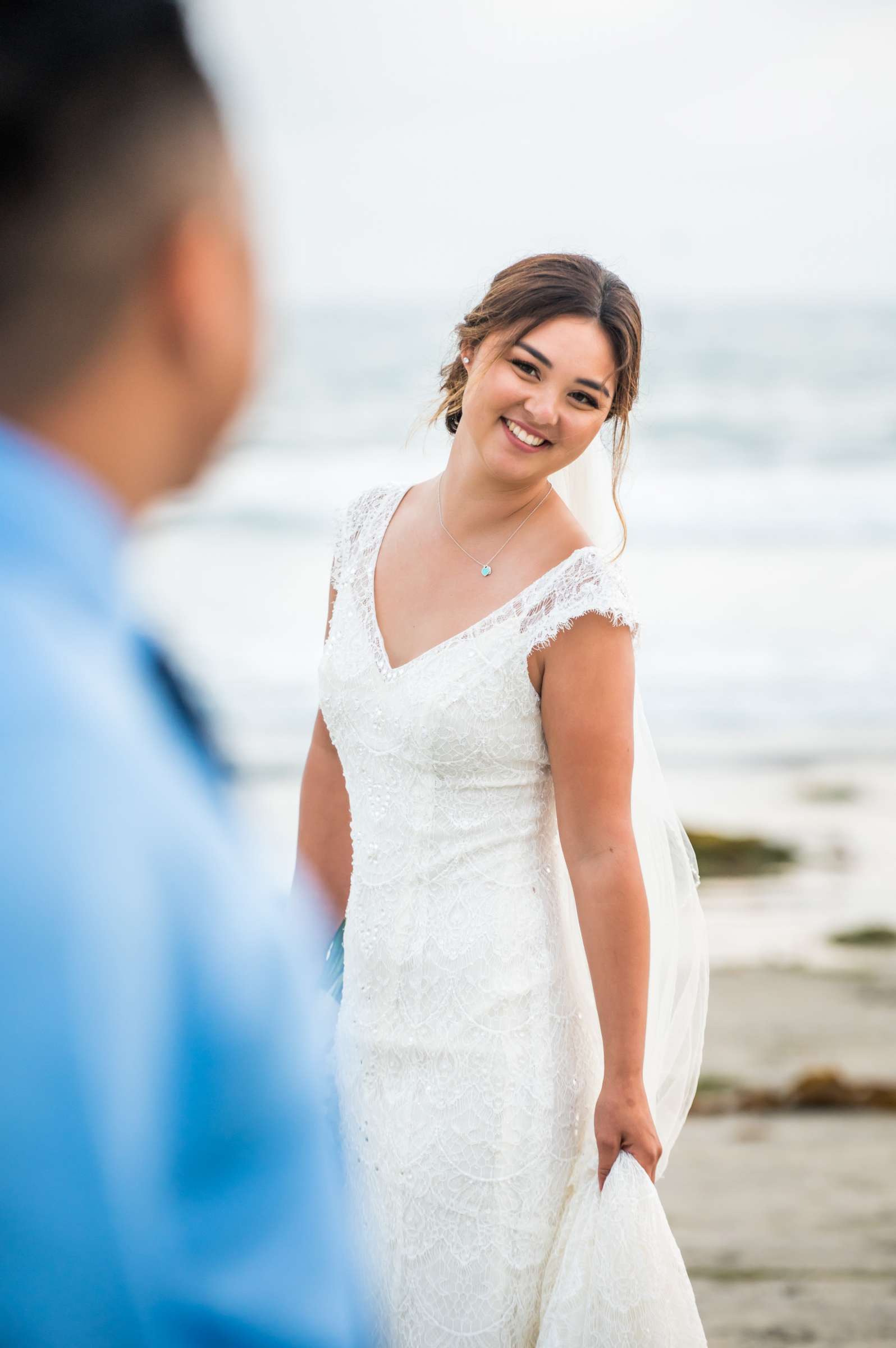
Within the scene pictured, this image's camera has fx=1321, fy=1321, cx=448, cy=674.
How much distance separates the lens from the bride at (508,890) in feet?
7.52

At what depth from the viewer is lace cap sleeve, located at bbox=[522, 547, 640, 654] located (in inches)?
90.0

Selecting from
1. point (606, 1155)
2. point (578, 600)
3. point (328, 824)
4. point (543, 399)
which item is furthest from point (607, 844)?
point (543, 399)

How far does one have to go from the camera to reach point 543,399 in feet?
7.95

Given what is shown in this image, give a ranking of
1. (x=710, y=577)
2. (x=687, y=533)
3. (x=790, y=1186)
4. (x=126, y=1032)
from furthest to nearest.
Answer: (x=687, y=533), (x=710, y=577), (x=790, y=1186), (x=126, y=1032)

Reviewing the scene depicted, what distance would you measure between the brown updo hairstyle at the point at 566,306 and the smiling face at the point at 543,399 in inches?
0.9

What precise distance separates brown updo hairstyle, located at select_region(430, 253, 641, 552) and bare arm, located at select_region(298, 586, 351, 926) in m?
0.64

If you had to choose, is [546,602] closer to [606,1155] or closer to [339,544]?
A: [339,544]

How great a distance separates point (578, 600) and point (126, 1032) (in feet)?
5.86

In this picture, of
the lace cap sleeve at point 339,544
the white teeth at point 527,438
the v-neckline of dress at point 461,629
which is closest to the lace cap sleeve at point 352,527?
the lace cap sleeve at point 339,544

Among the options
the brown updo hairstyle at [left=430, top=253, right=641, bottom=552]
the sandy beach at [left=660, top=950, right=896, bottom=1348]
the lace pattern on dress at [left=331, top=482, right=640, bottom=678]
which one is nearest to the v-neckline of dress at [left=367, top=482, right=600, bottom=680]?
the lace pattern on dress at [left=331, top=482, right=640, bottom=678]

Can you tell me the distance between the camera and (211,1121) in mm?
605

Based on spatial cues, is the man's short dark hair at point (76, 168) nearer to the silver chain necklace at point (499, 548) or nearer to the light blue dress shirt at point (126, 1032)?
the light blue dress shirt at point (126, 1032)

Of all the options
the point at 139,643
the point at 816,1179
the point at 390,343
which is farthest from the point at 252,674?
the point at 390,343

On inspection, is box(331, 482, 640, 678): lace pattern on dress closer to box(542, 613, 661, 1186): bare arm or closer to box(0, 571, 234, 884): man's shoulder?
box(542, 613, 661, 1186): bare arm
